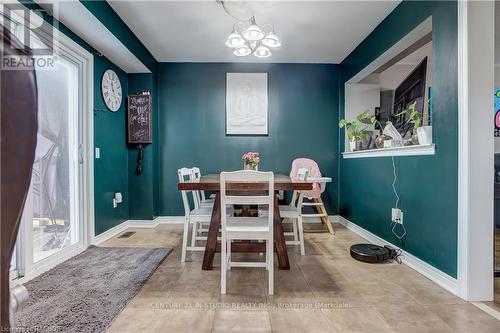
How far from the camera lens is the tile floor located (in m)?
1.46

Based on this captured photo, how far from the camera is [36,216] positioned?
2.26m

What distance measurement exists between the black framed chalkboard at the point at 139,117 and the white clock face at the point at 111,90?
7.0 inches

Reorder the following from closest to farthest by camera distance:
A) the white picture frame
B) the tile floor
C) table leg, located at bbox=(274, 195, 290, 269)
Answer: the tile floor < table leg, located at bbox=(274, 195, 290, 269) < the white picture frame

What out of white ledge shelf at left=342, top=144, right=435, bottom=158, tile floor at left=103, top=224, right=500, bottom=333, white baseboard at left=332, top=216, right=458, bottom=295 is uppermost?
white ledge shelf at left=342, top=144, right=435, bottom=158

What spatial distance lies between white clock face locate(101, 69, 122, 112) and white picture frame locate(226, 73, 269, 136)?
1533mm

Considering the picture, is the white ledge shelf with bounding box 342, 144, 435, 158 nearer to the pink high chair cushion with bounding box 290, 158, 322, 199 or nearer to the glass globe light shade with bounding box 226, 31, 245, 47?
the pink high chair cushion with bounding box 290, 158, 322, 199

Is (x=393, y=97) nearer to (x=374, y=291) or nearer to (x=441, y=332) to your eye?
(x=374, y=291)

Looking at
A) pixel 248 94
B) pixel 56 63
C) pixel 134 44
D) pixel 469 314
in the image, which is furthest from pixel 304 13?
pixel 469 314

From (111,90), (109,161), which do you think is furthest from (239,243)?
(111,90)

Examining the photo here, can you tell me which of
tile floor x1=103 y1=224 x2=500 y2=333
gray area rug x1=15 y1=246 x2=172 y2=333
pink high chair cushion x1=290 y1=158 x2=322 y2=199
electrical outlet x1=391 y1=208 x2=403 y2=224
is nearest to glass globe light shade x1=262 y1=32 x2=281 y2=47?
pink high chair cushion x1=290 y1=158 x2=322 y2=199

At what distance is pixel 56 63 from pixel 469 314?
3793 millimetres

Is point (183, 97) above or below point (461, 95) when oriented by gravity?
above

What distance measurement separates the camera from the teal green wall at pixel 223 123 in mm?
4082

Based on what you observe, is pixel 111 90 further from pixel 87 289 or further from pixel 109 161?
pixel 87 289
